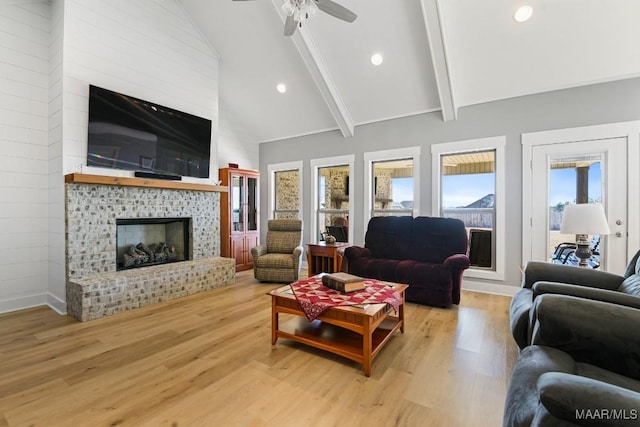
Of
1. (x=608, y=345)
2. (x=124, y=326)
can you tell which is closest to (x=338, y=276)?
(x=608, y=345)

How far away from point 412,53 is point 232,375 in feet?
13.8

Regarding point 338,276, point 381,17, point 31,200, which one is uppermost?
point 381,17

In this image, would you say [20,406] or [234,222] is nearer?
[20,406]

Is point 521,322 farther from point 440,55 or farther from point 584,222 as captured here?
point 440,55

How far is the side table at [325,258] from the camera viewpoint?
4.41m

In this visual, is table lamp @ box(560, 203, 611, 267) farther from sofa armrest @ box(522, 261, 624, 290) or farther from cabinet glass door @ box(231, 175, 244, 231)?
cabinet glass door @ box(231, 175, 244, 231)

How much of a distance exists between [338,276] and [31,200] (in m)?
3.84

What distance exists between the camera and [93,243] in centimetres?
343

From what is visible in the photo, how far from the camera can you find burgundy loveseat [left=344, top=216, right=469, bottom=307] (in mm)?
3455

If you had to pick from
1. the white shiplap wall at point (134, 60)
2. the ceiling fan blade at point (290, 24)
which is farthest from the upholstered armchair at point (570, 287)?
the white shiplap wall at point (134, 60)

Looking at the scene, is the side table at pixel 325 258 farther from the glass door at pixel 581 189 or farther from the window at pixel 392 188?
the glass door at pixel 581 189

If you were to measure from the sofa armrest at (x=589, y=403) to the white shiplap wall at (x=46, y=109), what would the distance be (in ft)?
14.4

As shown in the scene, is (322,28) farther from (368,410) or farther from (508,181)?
(368,410)

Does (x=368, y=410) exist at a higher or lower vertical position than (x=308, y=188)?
lower
